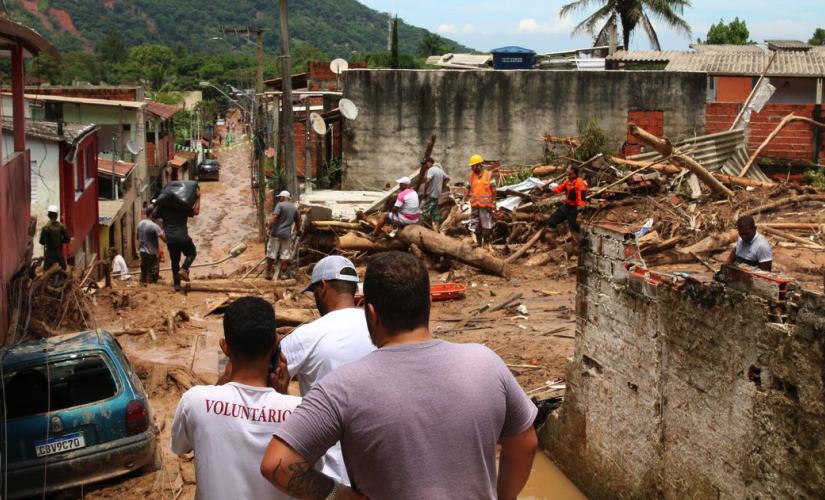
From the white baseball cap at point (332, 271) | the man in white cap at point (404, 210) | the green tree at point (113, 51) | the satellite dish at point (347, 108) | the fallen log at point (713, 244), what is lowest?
the fallen log at point (713, 244)

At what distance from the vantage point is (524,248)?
15.0 metres

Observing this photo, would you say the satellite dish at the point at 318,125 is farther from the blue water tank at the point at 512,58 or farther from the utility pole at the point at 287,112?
the blue water tank at the point at 512,58

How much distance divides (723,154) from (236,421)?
1592 centimetres

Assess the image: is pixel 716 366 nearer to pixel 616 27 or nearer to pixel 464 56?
pixel 464 56

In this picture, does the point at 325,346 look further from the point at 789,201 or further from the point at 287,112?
the point at 287,112

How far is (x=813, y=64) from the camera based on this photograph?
20.5 metres

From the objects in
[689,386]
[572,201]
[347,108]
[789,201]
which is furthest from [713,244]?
[347,108]

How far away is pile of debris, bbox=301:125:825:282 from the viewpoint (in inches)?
522

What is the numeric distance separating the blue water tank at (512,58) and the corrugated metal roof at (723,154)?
7314 mm

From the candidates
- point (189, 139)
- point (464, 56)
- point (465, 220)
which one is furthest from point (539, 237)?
point (189, 139)

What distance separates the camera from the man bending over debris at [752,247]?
849cm

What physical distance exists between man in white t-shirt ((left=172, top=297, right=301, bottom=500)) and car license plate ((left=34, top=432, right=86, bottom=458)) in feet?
13.6

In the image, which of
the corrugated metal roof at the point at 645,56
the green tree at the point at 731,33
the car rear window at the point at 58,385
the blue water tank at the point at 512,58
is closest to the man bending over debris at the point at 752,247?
the car rear window at the point at 58,385

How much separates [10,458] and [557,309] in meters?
7.73
